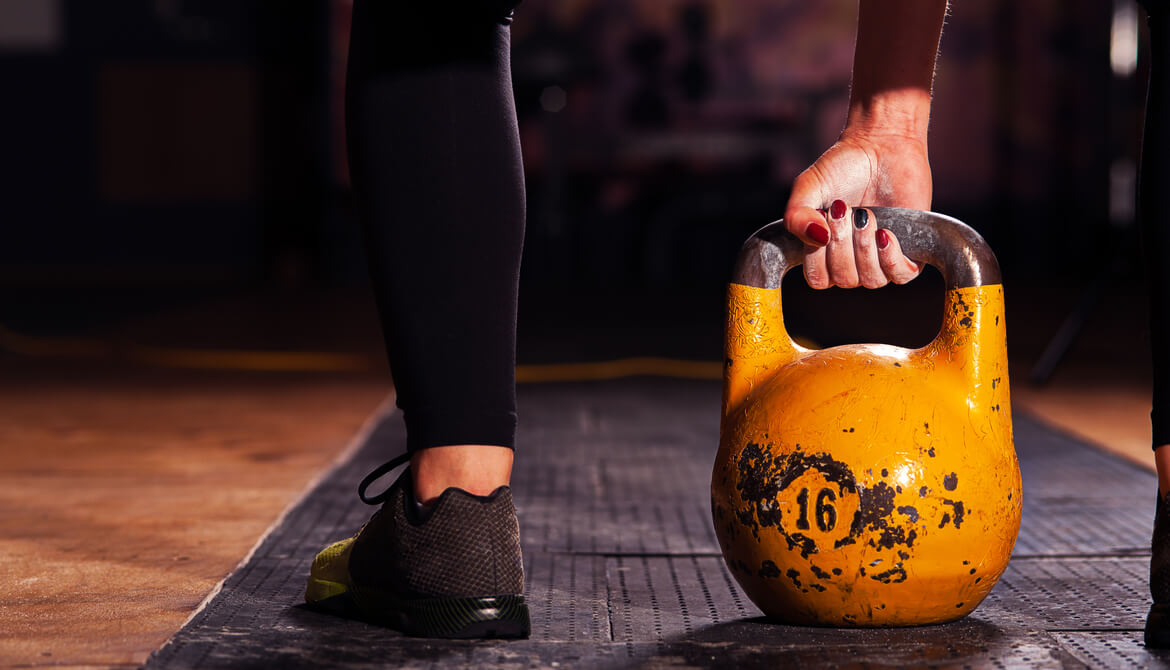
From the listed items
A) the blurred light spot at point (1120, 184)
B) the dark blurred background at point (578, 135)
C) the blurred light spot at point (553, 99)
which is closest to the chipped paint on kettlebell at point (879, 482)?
the dark blurred background at point (578, 135)

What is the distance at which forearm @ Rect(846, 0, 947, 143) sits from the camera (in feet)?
3.92

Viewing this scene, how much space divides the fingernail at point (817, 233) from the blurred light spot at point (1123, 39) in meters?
7.64

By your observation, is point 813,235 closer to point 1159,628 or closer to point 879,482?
point 879,482

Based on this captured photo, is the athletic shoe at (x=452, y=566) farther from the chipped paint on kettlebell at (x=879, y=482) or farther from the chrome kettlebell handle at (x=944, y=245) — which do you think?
the chrome kettlebell handle at (x=944, y=245)

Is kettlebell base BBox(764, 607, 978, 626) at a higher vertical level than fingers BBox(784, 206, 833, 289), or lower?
lower

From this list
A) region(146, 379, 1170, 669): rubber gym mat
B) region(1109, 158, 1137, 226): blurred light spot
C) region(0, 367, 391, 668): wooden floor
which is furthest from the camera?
region(1109, 158, 1137, 226): blurred light spot

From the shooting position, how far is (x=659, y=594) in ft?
3.91

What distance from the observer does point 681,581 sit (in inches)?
49.2

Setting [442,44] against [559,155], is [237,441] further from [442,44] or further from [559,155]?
[559,155]

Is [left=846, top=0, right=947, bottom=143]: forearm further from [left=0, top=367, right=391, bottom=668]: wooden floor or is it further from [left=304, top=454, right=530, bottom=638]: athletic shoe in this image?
[left=0, top=367, right=391, bottom=668]: wooden floor

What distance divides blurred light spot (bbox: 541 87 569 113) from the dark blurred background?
0.05 feet

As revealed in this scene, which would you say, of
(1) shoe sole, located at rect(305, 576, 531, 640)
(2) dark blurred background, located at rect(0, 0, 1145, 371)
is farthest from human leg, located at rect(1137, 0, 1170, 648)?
(2) dark blurred background, located at rect(0, 0, 1145, 371)

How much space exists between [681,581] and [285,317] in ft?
14.9

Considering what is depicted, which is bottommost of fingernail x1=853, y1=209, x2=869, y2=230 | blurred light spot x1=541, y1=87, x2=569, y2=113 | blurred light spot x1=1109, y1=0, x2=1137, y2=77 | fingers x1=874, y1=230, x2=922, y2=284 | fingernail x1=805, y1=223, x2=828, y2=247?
fingers x1=874, y1=230, x2=922, y2=284
